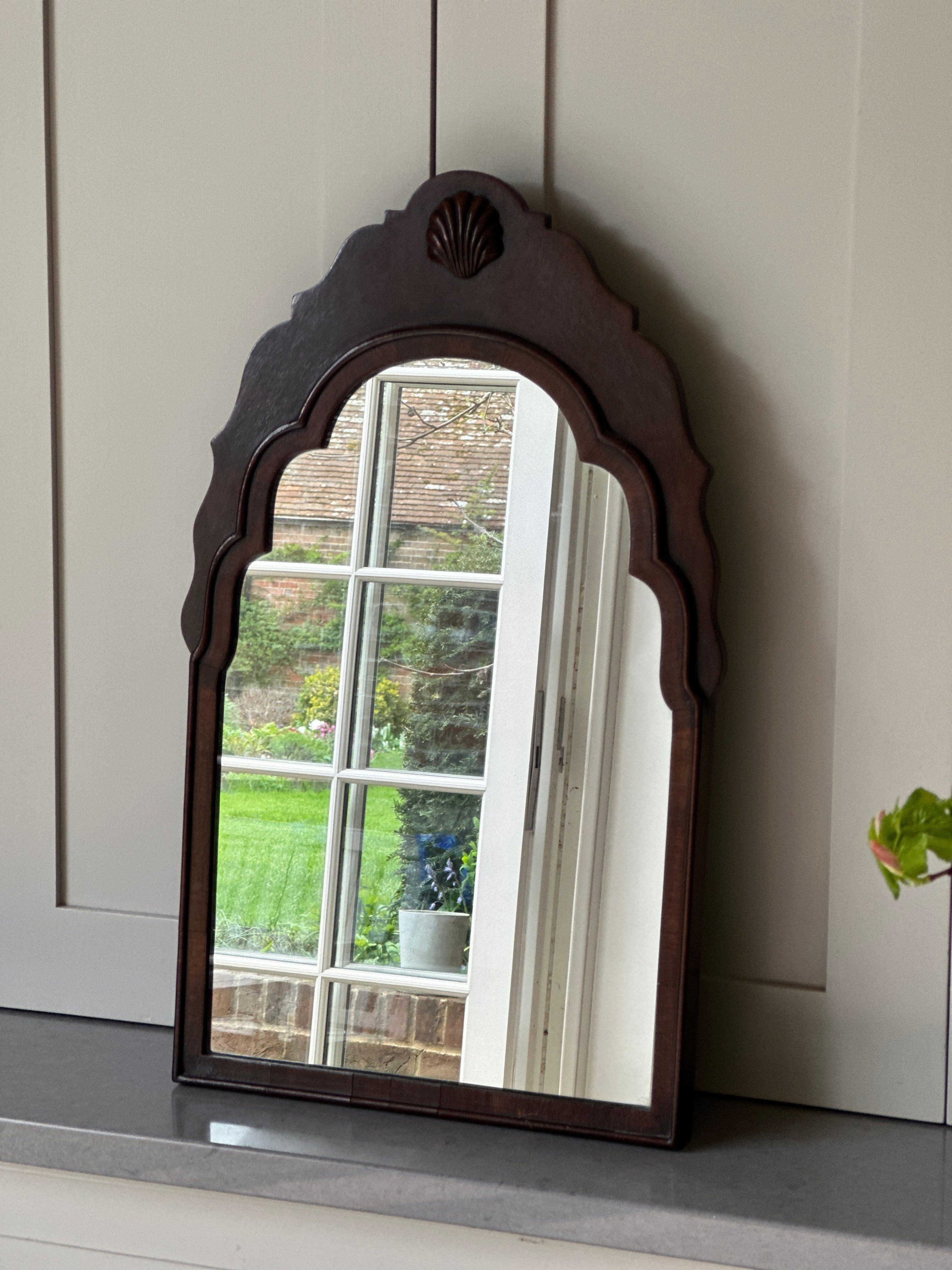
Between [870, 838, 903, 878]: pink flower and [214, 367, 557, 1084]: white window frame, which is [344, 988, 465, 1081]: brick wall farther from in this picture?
[870, 838, 903, 878]: pink flower

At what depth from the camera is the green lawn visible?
1.22 meters

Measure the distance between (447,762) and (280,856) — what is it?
22 cm

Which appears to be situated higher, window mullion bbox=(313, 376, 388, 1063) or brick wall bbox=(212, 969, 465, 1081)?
window mullion bbox=(313, 376, 388, 1063)

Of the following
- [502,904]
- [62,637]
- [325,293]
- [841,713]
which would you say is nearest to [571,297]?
[325,293]

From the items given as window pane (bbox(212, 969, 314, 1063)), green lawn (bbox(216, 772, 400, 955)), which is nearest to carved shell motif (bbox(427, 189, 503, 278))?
green lawn (bbox(216, 772, 400, 955))

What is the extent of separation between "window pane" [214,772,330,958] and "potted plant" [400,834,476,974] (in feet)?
0.35

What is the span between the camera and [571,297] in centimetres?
118

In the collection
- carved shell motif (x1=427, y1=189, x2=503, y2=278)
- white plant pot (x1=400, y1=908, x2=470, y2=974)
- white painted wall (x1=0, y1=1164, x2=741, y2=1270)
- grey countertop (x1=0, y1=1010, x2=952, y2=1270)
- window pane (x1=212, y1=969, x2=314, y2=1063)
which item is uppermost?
carved shell motif (x1=427, y1=189, x2=503, y2=278)

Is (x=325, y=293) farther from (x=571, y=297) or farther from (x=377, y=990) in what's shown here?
(x=377, y=990)

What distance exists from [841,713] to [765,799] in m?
0.12

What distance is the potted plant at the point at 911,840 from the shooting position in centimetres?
68

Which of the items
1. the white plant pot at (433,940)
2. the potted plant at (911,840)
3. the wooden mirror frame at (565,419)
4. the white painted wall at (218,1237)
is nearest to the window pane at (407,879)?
the white plant pot at (433,940)

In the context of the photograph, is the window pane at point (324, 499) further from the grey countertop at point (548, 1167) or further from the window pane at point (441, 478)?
the grey countertop at point (548, 1167)

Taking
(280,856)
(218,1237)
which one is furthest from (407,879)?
(218,1237)
